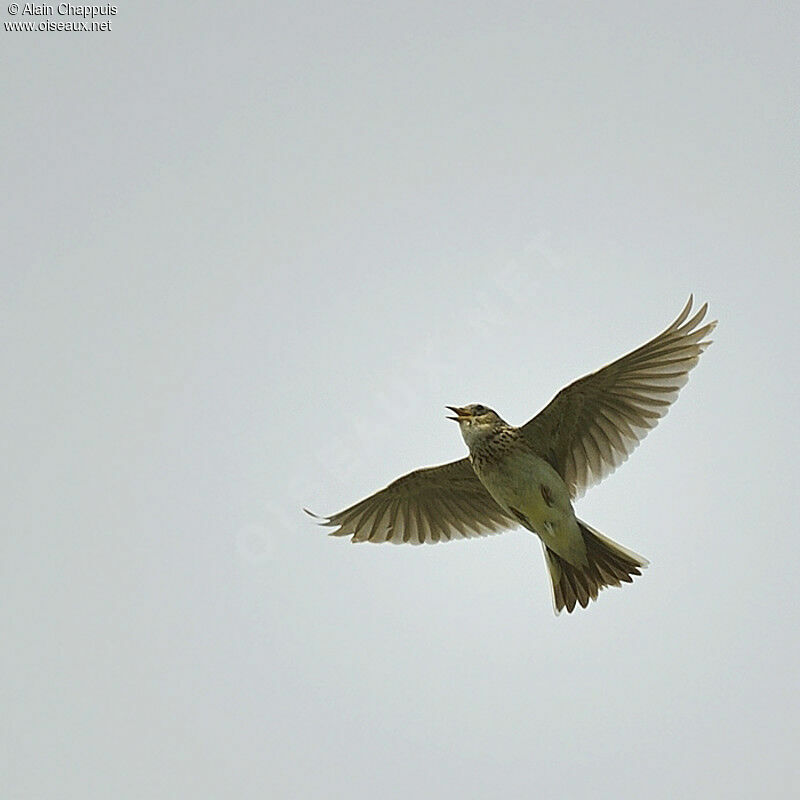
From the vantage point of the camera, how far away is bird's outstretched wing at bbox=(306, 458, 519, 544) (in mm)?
12242

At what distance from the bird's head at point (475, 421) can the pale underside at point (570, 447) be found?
1.04 ft

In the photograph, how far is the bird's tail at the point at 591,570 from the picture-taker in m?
10.9

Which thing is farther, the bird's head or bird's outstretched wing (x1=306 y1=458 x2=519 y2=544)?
bird's outstretched wing (x1=306 y1=458 x2=519 y2=544)

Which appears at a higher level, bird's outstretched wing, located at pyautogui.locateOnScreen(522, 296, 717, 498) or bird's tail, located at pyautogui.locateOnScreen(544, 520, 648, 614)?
bird's outstretched wing, located at pyautogui.locateOnScreen(522, 296, 717, 498)

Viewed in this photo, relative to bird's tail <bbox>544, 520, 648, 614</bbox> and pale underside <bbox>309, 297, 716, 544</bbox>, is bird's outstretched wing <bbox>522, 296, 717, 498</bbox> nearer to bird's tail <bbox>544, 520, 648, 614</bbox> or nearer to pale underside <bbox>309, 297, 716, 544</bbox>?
pale underside <bbox>309, 297, 716, 544</bbox>

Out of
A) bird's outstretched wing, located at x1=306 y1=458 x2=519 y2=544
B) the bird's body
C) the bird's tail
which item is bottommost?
the bird's tail

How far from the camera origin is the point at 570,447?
11.4 m

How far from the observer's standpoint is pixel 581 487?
11453mm

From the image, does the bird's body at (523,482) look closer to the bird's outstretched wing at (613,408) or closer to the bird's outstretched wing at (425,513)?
the bird's outstretched wing at (613,408)

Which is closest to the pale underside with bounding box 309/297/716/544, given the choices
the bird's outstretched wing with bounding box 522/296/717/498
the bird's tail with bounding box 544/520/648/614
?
the bird's outstretched wing with bounding box 522/296/717/498

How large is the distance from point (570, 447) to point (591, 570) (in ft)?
3.68

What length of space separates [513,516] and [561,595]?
83 cm

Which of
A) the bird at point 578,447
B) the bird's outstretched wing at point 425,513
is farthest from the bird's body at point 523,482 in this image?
the bird's outstretched wing at point 425,513

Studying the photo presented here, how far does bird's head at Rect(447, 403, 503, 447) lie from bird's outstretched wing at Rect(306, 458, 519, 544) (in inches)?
45.8
